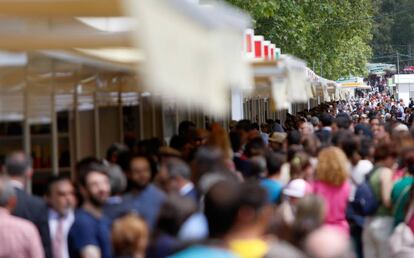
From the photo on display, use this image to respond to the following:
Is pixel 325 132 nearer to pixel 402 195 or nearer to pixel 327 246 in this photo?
pixel 402 195

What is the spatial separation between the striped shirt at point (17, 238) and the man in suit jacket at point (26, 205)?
2.30 ft

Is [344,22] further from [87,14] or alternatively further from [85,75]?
[87,14]

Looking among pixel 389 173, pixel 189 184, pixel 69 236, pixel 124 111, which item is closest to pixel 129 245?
pixel 69 236

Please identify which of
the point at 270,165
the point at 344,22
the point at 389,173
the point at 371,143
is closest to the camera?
the point at 270,165

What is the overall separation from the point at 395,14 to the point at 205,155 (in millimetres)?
141325

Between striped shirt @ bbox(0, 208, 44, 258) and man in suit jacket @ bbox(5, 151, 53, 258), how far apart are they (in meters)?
0.70

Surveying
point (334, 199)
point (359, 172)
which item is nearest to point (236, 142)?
point (359, 172)

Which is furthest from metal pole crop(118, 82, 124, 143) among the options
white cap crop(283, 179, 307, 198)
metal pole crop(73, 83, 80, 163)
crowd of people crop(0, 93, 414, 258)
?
white cap crop(283, 179, 307, 198)

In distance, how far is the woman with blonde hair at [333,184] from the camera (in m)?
9.73

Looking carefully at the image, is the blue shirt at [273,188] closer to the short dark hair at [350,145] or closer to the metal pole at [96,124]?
the short dark hair at [350,145]

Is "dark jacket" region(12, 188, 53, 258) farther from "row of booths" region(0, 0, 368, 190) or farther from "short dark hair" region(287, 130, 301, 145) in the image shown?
"short dark hair" region(287, 130, 301, 145)

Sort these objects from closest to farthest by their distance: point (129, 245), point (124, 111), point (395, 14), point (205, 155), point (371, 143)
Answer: point (129, 245) → point (205, 155) → point (371, 143) → point (124, 111) → point (395, 14)

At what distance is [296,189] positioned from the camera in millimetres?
9633

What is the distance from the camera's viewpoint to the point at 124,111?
1467cm
